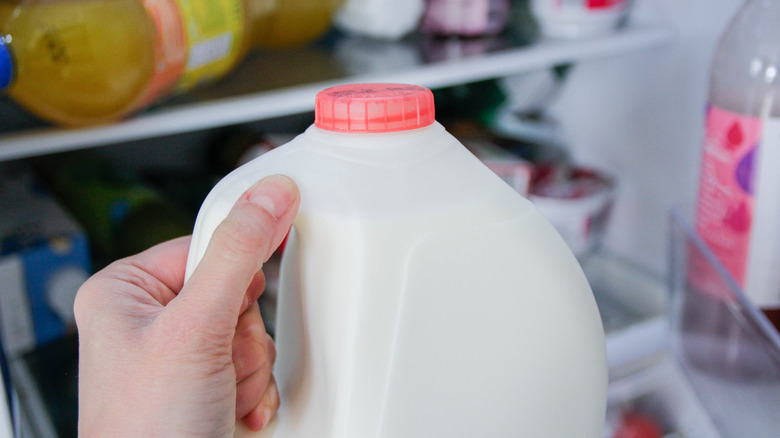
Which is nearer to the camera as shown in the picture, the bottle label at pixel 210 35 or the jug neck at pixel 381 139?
the jug neck at pixel 381 139

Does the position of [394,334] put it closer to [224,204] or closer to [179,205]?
[224,204]

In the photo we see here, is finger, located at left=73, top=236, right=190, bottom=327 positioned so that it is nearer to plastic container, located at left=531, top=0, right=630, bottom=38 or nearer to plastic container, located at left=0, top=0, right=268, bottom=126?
plastic container, located at left=0, top=0, right=268, bottom=126

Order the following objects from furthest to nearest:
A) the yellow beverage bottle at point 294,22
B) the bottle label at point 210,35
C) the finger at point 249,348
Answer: the yellow beverage bottle at point 294,22
the bottle label at point 210,35
the finger at point 249,348

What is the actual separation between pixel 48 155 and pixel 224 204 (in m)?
0.96

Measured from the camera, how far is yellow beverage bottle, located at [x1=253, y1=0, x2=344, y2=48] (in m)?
1.09

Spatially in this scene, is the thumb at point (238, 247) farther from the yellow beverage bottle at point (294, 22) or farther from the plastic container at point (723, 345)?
the yellow beverage bottle at point (294, 22)

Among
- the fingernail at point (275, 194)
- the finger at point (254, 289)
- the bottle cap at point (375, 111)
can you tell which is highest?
the bottle cap at point (375, 111)

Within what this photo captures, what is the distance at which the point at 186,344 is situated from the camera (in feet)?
1.52

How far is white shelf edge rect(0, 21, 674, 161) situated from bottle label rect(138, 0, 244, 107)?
41 millimetres

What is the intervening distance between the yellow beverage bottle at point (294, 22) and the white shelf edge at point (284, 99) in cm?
22

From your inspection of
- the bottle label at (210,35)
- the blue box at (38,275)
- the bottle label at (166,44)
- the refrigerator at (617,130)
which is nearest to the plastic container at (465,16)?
the refrigerator at (617,130)

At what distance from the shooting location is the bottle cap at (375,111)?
1.51 feet

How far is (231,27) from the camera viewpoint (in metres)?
0.88

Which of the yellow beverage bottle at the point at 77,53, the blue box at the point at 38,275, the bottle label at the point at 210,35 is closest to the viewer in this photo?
the yellow beverage bottle at the point at 77,53
